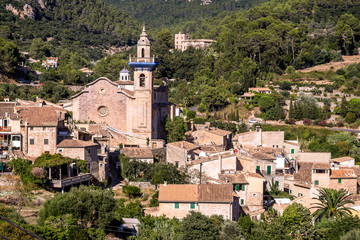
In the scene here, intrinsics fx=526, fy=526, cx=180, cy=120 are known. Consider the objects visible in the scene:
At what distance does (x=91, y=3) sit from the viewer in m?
114

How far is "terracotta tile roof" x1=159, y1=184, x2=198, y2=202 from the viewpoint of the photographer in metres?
27.8

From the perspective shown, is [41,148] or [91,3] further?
[91,3]

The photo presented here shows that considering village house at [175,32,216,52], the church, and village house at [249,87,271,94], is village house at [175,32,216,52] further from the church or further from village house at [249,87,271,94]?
the church

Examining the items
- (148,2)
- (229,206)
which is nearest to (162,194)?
(229,206)

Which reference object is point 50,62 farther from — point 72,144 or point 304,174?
point 304,174

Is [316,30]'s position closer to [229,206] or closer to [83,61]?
[83,61]

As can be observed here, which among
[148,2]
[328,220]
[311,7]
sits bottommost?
[328,220]

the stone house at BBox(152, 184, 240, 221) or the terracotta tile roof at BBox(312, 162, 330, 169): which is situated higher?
the terracotta tile roof at BBox(312, 162, 330, 169)

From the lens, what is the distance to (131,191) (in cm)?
3091

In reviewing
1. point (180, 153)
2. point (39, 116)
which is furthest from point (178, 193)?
point (39, 116)

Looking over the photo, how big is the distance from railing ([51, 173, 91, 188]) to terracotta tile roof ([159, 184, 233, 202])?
4.61 m

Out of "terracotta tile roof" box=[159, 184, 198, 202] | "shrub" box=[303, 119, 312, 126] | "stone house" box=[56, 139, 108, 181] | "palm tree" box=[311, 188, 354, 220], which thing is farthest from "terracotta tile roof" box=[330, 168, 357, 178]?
"shrub" box=[303, 119, 312, 126]

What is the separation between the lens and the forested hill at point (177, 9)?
14910cm

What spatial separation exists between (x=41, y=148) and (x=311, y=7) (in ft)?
238
